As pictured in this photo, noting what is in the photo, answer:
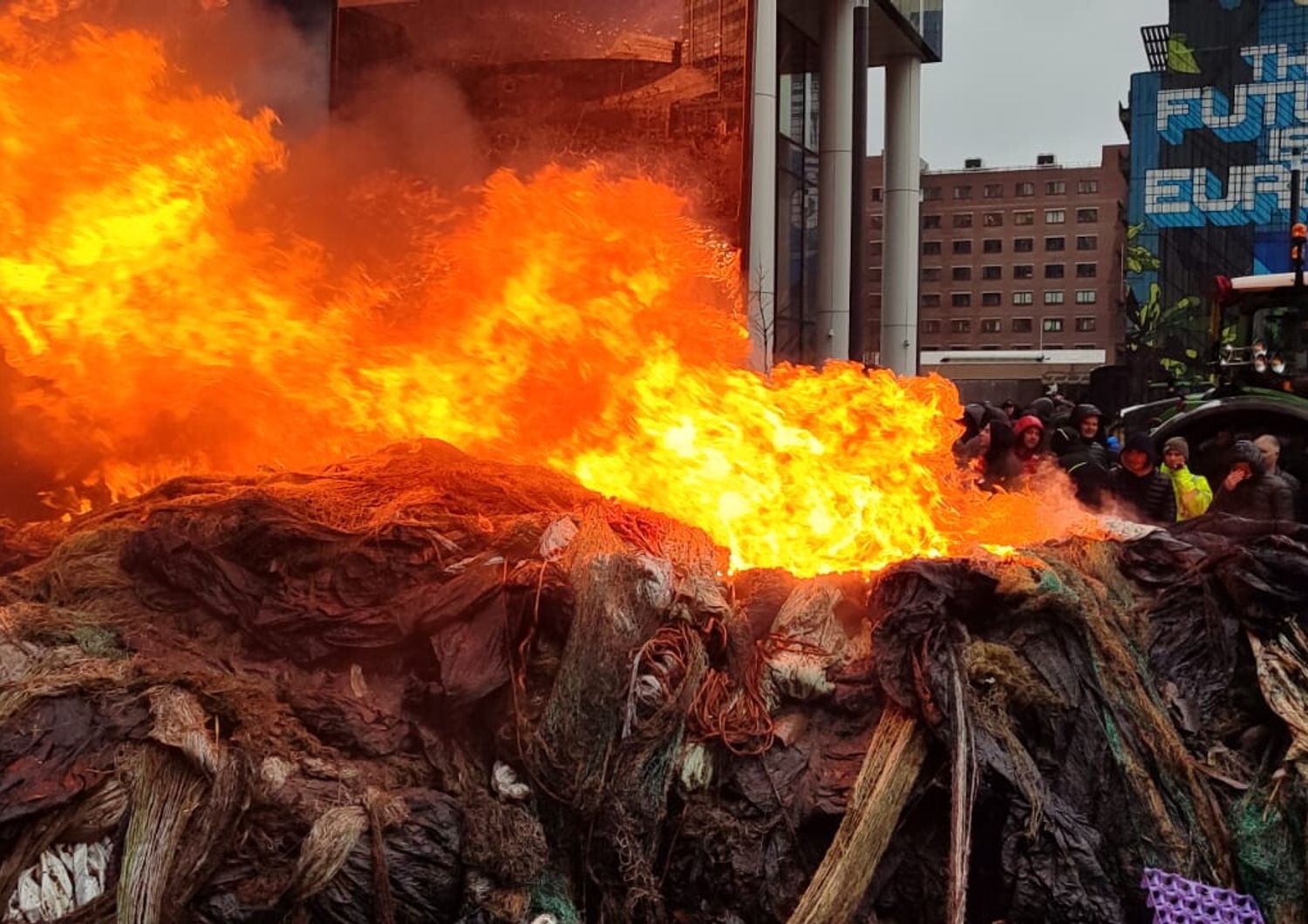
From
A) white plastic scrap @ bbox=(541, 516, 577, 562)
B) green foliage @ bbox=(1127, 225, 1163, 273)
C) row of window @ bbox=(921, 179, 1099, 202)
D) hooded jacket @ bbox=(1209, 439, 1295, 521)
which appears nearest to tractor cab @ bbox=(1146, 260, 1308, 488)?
hooded jacket @ bbox=(1209, 439, 1295, 521)

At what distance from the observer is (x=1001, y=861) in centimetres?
372

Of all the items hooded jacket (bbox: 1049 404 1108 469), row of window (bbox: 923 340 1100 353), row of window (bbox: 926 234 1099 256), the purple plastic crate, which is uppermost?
row of window (bbox: 926 234 1099 256)

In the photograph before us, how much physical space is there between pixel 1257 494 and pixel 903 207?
1755 cm

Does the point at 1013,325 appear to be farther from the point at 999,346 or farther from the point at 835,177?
the point at 835,177

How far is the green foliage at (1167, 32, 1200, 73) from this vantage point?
3347cm

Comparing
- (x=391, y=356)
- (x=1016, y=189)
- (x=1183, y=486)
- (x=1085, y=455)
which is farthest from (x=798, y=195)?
(x=1016, y=189)

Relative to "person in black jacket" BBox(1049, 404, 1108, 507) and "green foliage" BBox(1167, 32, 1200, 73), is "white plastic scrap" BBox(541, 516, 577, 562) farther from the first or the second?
"green foliage" BBox(1167, 32, 1200, 73)

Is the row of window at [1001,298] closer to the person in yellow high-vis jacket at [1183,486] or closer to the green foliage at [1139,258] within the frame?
the green foliage at [1139,258]

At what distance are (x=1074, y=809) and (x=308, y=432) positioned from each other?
5.29 meters

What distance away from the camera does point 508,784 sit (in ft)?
12.7

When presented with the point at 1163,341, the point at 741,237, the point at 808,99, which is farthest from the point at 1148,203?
the point at 741,237

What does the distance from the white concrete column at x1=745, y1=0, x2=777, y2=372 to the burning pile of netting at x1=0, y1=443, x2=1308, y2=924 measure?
11052mm

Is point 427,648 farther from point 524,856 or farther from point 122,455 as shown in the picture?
point 122,455

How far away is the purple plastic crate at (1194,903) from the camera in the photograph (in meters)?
3.62
